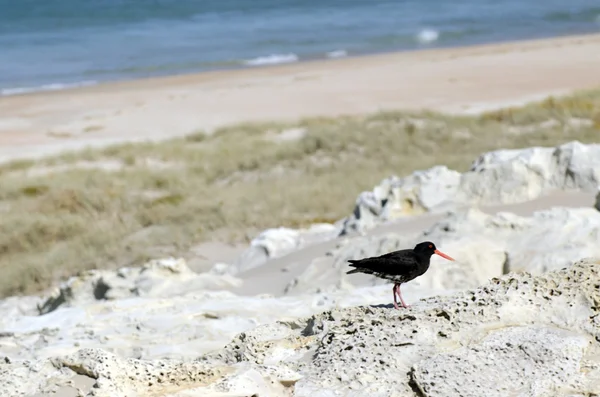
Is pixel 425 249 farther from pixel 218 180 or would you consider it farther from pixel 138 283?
pixel 218 180

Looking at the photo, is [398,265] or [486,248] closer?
[398,265]

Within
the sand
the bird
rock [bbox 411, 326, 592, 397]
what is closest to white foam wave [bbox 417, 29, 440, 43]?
the sand

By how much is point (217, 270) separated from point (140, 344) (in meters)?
3.66

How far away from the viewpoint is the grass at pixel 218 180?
1105 cm

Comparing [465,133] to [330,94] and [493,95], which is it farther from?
[330,94]

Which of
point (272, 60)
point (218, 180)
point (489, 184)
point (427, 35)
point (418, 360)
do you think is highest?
point (418, 360)

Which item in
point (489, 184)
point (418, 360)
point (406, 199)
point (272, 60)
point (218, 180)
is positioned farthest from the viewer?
point (272, 60)

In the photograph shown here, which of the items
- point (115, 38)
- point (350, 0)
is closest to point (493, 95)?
point (115, 38)

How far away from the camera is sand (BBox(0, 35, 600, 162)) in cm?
2211

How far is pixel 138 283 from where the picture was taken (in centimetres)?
809

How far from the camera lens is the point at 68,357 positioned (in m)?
3.51

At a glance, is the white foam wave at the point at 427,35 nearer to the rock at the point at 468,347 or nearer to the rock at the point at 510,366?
the rock at the point at 468,347

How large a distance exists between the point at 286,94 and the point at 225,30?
22807 millimetres

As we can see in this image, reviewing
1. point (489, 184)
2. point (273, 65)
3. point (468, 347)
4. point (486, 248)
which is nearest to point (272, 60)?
point (273, 65)
